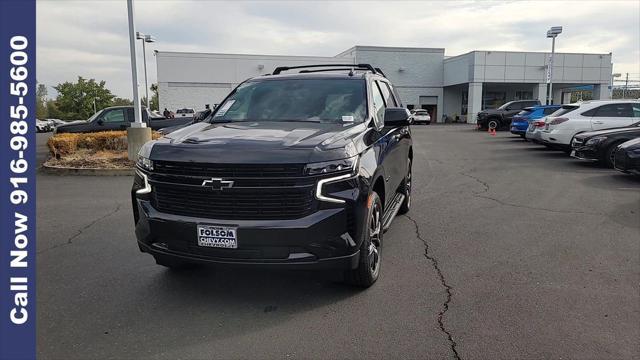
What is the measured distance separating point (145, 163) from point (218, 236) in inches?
37.6

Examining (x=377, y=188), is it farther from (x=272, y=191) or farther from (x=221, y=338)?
(x=221, y=338)

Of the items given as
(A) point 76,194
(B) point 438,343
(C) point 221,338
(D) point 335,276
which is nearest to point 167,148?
(C) point 221,338

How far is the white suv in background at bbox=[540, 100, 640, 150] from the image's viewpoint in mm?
14500

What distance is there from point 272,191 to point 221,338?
1.11 metres

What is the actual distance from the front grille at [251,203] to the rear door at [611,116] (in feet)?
46.1

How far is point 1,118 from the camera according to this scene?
1.68 m

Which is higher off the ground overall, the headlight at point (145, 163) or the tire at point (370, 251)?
the headlight at point (145, 163)

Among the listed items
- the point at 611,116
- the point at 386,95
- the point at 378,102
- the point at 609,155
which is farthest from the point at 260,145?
the point at 611,116

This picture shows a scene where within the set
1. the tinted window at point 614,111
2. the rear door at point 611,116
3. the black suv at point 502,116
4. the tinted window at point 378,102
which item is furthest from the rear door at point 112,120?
the black suv at point 502,116

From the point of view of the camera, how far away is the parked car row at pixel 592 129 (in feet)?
39.7

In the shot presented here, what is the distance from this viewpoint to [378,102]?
5406 mm

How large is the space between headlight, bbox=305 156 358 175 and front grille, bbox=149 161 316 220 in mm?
55

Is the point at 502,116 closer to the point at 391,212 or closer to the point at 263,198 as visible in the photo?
the point at 391,212

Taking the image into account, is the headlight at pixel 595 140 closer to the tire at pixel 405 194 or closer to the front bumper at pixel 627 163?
the front bumper at pixel 627 163
